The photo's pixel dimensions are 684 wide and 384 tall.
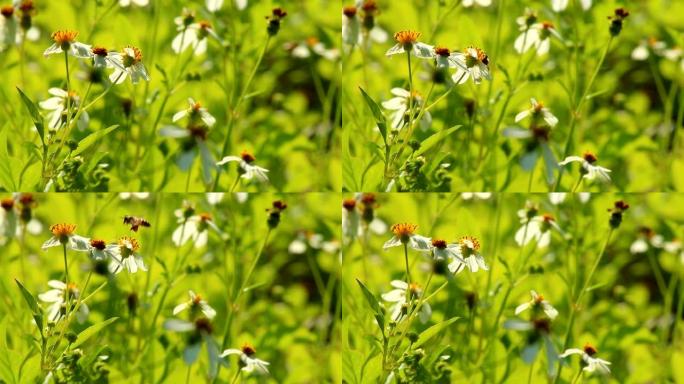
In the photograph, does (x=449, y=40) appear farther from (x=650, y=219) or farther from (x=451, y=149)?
(x=650, y=219)

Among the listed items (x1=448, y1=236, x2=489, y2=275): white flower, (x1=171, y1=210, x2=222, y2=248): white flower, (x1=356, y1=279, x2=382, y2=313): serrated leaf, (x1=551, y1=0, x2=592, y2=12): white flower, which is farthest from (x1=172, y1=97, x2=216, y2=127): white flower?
(x1=551, y1=0, x2=592, y2=12): white flower

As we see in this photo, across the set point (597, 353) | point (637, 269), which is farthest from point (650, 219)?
point (597, 353)

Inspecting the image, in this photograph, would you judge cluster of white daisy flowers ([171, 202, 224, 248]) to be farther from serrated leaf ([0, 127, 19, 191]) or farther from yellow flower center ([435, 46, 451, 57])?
yellow flower center ([435, 46, 451, 57])

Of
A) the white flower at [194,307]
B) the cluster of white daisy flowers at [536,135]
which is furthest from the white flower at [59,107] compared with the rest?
the cluster of white daisy flowers at [536,135]

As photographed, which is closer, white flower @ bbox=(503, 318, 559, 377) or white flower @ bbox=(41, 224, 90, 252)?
white flower @ bbox=(41, 224, 90, 252)

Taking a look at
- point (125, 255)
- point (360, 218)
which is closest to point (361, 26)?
point (360, 218)
